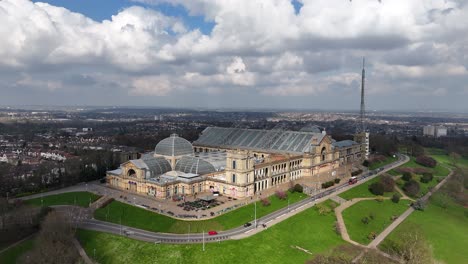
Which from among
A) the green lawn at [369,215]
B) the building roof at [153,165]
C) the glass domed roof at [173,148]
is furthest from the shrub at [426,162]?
the building roof at [153,165]

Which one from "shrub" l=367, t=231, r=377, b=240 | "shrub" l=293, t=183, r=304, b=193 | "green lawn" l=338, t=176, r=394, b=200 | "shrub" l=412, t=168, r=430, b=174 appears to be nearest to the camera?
"shrub" l=367, t=231, r=377, b=240

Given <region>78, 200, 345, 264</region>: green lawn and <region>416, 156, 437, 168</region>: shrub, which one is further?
<region>416, 156, 437, 168</region>: shrub

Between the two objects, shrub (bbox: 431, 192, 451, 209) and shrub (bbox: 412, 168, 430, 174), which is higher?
shrub (bbox: 412, 168, 430, 174)

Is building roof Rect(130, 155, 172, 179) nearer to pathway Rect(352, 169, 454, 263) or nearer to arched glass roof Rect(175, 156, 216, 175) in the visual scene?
arched glass roof Rect(175, 156, 216, 175)

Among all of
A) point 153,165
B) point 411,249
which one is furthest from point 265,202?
point 411,249

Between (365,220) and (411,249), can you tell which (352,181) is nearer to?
(365,220)

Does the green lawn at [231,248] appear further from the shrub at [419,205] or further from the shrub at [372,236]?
the shrub at [419,205]

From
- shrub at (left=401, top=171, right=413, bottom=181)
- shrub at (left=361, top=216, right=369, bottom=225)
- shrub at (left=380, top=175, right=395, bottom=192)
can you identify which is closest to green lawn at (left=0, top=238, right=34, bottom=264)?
shrub at (left=361, top=216, right=369, bottom=225)
